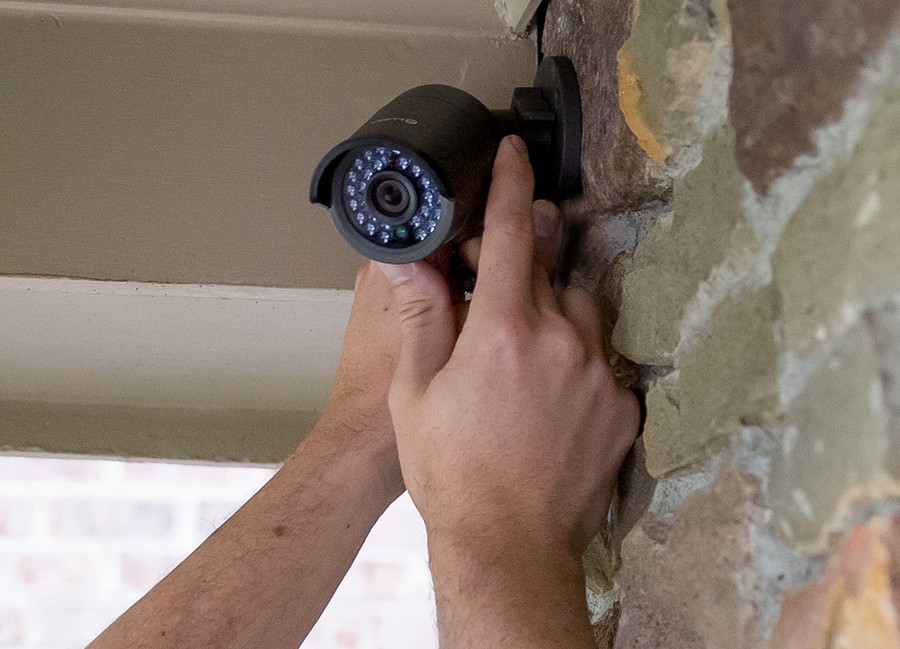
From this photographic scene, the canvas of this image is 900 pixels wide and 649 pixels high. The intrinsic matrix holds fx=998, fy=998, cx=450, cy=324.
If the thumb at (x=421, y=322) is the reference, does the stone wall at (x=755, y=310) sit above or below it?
above

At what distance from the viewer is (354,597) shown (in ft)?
7.52

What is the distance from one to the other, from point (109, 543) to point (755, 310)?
1.91 m

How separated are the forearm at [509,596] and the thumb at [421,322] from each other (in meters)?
0.17

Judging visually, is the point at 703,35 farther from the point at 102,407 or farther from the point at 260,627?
the point at 102,407

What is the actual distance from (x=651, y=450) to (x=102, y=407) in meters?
1.06

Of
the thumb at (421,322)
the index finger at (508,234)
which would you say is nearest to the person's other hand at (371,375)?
the thumb at (421,322)

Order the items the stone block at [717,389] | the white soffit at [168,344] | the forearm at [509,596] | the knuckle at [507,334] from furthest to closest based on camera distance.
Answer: the white soffit at [168,344] < the knuckle at [507,334] < the forearm at [509,596] < the stone block at [717,389]

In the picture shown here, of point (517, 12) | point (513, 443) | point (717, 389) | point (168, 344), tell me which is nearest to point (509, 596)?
point (513, 443)

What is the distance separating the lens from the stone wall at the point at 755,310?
464 mm

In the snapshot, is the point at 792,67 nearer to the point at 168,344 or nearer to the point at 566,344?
the point at 566,344

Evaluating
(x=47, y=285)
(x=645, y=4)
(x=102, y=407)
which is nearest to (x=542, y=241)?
(x=645, y=4)

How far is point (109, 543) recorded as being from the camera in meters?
2.20

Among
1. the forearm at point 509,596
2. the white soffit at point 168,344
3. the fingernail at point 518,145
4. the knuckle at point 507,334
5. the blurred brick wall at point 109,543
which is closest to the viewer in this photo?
the forearm at point 509,596

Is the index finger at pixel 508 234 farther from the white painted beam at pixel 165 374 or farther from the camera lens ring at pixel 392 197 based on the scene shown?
the white painted beam at pixel 165 374
